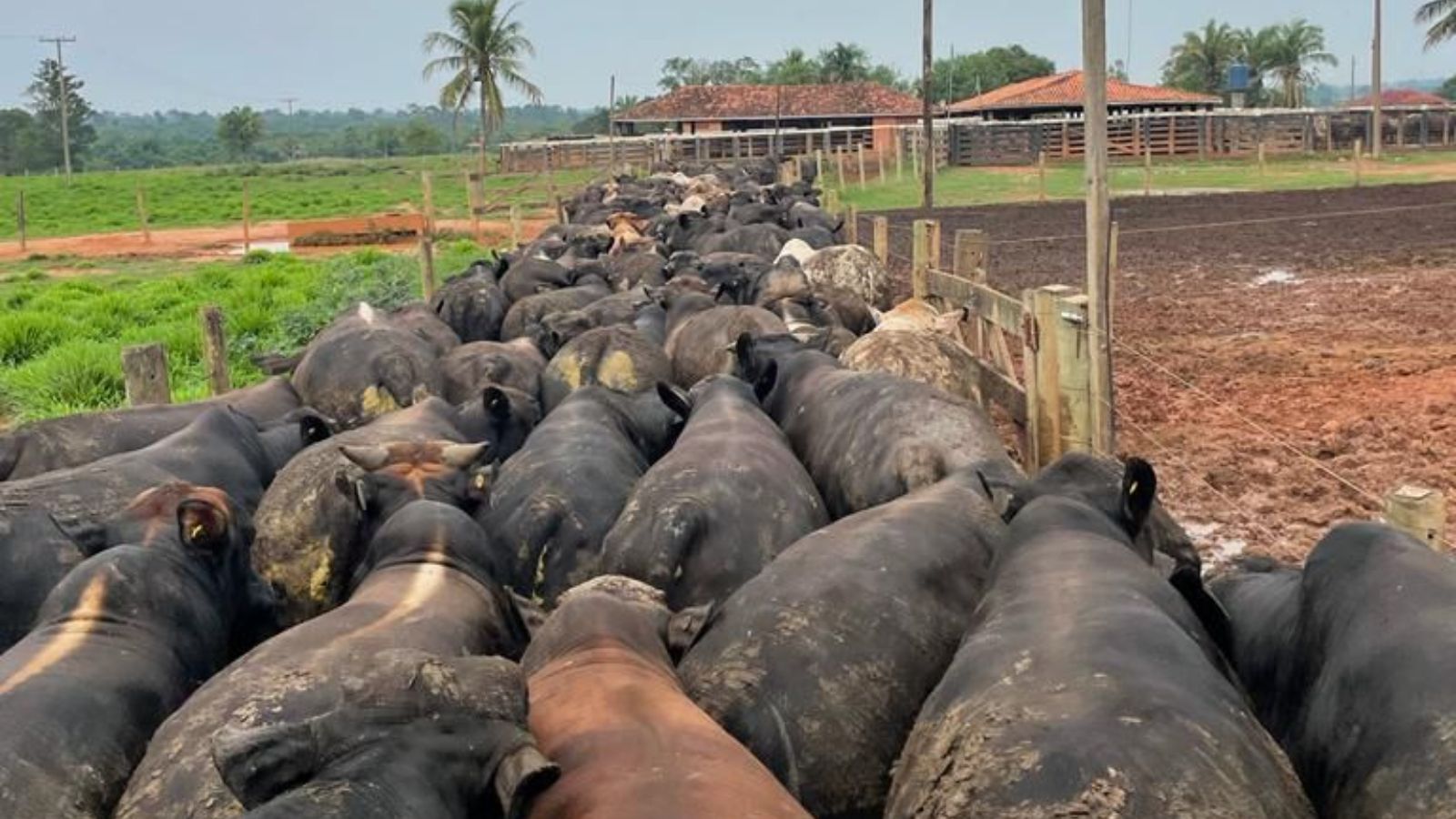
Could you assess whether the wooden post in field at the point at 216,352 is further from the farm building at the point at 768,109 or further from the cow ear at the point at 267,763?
the farm building at the point at 768,109

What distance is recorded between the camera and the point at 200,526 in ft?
16.5

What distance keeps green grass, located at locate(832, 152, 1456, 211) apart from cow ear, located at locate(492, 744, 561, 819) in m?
35.3

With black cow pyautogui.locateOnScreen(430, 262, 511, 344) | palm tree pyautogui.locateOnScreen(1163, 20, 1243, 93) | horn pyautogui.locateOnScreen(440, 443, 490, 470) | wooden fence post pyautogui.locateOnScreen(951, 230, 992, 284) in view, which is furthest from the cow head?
palm tree pyautogui.locateOnScreen(1163, 20, 1243, 93)

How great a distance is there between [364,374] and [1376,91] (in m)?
51.4

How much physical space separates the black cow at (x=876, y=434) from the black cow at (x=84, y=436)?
3223mm

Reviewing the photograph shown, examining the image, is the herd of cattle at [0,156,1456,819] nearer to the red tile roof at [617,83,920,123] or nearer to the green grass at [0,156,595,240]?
the green grass at [0,156,595,240]

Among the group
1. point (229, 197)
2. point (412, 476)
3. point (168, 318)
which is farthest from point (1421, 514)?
point (229, 197)

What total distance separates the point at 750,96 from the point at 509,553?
218 ft

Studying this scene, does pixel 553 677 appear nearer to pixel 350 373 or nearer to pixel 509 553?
pixel 509 553

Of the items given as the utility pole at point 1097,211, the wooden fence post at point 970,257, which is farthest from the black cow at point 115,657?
the wooden fence post at point 970,257

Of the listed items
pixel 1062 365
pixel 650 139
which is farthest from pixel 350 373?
pixel 650 139

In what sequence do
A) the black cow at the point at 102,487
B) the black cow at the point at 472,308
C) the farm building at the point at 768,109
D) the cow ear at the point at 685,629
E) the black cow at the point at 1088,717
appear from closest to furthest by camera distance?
1. the black cow at the point at 1088,717
2. the cow ear at the point at 685,629
3. the black cow at the point at 102,487
4. the black cow at the point at 472,308
5. the farm building at the point at 768,109

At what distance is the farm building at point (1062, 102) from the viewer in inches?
2625

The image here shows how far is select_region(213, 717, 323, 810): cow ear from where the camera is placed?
3.07 meters
